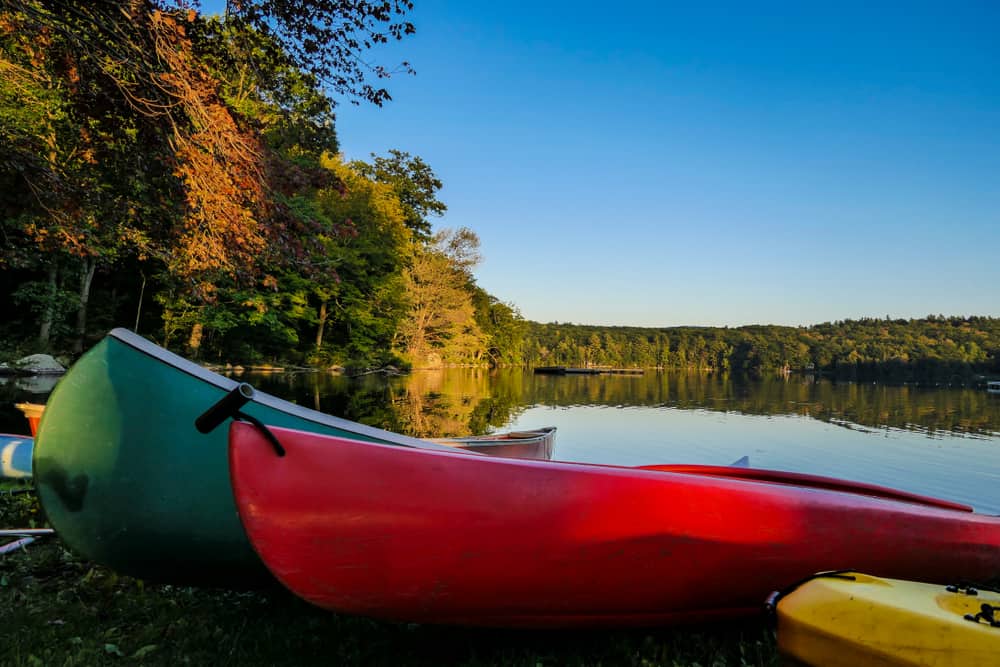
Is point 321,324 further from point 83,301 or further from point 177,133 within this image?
point 177,133

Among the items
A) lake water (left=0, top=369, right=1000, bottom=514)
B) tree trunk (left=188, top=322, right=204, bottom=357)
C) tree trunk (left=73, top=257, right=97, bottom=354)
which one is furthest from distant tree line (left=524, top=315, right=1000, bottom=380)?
tree trunk (left=73, top=257, right=97, bottom=354)

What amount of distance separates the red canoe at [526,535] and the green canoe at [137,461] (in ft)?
2.60

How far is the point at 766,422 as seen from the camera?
70.3 ft

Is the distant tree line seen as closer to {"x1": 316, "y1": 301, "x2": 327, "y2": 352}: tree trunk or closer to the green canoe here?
{"x1": 316, "y1": 301, "x2": 327, "y2": 352}: tree trunk

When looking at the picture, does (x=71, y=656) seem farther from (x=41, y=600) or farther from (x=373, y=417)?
(x=373, y=417)

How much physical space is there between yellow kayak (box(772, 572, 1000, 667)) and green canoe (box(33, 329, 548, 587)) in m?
2.69

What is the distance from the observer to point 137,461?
2846mm

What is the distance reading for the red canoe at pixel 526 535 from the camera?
234 cm

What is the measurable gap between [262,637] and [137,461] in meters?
1.14

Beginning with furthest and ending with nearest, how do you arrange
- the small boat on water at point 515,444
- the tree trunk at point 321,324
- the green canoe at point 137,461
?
the tree trunk at point 321,324, the small boat on water at point 515,444, the green canoe at point 137,461

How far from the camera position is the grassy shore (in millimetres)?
2668

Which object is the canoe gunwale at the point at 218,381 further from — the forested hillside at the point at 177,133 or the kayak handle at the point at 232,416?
the forested hillside at the point at 177,133

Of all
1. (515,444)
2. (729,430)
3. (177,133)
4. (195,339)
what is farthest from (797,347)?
(177,133)

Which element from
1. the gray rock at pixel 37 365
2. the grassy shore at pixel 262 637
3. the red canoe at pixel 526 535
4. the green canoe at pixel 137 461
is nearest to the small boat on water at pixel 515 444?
the grassy shore at pixel 262 637
